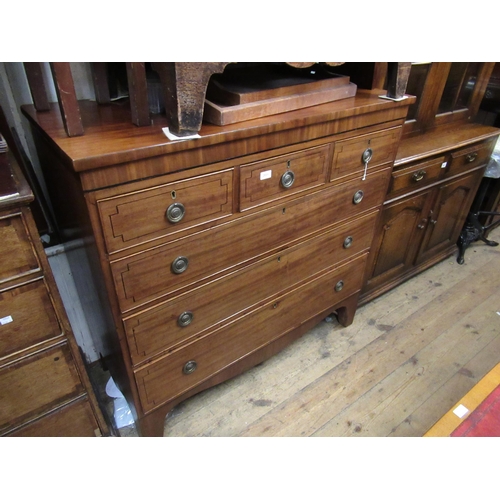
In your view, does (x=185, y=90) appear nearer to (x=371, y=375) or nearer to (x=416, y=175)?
(x=416, y=175)

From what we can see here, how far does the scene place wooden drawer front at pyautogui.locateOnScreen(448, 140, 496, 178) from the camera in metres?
1.93

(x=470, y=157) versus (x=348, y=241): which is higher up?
(x=470, y=157)

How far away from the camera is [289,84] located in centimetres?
112

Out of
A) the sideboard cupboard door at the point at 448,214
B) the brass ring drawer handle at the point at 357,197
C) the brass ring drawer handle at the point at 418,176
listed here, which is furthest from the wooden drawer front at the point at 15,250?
the sideboard cupboard door at the point at 448,214

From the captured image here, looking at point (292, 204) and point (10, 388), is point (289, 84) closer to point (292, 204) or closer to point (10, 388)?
point (292, 204)

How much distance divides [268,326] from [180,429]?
54 centimetres

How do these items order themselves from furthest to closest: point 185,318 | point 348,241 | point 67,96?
1. point 348,241
2. point 185,318
3. point 67,96

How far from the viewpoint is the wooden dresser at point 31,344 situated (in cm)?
81

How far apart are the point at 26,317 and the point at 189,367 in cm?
54

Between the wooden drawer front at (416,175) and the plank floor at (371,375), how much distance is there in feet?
2.32

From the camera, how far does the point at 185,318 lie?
114 cm

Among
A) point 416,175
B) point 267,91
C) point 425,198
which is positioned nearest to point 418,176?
point 416,175

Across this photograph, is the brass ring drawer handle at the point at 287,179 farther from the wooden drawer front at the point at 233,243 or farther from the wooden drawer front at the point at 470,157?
the wooden drawer front at the point at 470,157

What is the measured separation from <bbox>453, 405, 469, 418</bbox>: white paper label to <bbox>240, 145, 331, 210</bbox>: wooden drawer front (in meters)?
0.75
